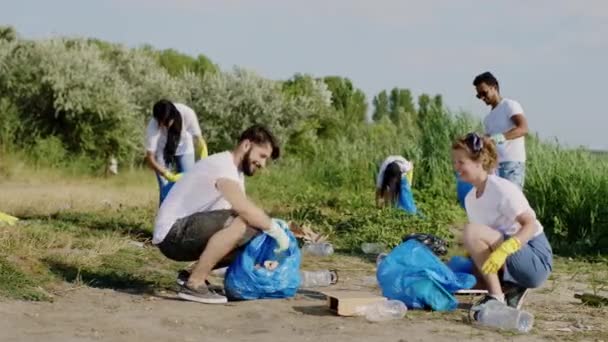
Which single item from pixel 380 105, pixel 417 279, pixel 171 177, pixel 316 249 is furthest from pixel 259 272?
pixel 380 105

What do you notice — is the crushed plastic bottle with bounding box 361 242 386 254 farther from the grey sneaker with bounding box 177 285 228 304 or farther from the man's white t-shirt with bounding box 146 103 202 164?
the grey sneaker with bounding box 177 285 228 304

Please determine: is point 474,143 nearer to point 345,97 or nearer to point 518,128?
point 518,128

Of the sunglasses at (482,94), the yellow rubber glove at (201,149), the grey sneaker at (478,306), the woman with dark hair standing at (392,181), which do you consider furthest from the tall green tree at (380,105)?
the grey sneaker at (478,306)

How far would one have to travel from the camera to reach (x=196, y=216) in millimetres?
5805

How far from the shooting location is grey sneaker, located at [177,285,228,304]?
5.64 metres

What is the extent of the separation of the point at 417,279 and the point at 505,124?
251 cm

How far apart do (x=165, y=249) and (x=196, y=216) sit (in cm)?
29

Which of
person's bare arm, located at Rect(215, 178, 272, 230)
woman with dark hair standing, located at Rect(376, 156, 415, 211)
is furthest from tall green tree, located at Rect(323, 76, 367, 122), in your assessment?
person's bare arm, located at Rect(215, 178, 272, 230)

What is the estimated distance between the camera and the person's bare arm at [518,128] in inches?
295

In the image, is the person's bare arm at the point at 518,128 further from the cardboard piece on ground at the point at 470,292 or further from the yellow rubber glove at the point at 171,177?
the yellow rubber glove at the point at 171,177

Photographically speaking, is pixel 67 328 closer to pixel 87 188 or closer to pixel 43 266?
pixel 43 266

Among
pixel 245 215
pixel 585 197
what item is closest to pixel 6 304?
pixel 245 215

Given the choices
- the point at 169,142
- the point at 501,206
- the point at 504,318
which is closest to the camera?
the point at 504,318

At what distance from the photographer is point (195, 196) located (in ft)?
19.2
